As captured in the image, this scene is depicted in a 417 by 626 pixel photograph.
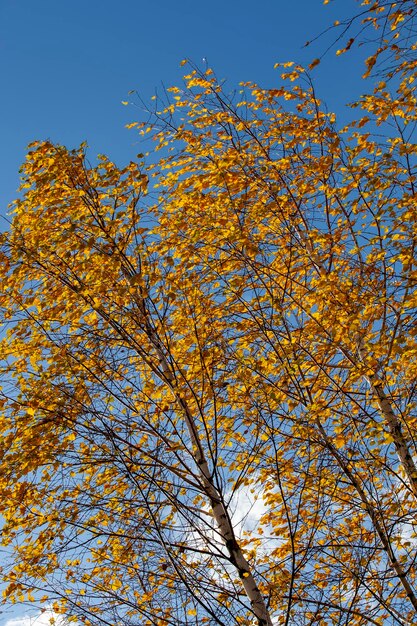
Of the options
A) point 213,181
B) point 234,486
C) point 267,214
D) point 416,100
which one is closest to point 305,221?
point 267,214

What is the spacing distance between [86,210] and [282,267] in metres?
2.17

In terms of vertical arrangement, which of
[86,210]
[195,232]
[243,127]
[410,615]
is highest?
[243,127]

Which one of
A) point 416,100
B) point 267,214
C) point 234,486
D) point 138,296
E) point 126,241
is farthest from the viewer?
point 267,214

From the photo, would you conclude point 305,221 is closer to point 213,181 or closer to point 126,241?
point 213,181

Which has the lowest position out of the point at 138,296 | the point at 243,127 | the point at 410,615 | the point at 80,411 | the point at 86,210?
the point at 410,615

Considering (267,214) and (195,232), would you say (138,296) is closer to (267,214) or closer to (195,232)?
(195,232)

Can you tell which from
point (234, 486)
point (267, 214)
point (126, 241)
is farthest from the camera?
point (267, 214)

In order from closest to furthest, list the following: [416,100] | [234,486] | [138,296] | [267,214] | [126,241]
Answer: [234,486] → [138,296] → [126,241] → [416,100] → [267,214]

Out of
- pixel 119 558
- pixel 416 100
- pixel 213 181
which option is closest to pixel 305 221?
pixel 213 181

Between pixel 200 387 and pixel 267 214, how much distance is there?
2314 millimetres

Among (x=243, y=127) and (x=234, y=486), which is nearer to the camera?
(x=234, y=486)

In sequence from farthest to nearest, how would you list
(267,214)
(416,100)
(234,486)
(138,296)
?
(267,214)
(416,100)
(138,296)
(234,486)

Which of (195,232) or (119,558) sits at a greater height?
(195,232)

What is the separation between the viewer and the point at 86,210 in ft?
18.1
